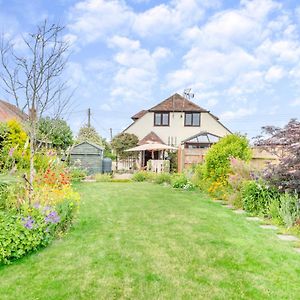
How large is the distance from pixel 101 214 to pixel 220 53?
885cm

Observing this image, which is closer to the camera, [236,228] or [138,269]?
[138,269]

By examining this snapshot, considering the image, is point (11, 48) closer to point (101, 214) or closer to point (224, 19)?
point (101, 214)

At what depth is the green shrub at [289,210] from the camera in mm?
6996

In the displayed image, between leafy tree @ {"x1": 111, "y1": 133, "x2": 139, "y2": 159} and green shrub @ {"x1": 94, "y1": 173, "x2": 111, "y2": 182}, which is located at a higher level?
leafy tree @ {"x1": 111, "y1": 133, "x2": 139, "y2": 159}

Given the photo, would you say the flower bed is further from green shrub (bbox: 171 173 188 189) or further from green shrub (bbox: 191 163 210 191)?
green shrub (bbox: 171 173 188 189)

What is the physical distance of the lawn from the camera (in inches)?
148

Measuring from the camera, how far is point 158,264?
455 centimetres

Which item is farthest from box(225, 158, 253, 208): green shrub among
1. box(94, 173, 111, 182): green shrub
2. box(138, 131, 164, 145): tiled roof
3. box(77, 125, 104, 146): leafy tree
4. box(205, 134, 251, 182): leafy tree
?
box(77, 125, 104, 146): leafy tree

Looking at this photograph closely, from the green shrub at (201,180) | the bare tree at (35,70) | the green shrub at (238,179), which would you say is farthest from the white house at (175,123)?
the bare tree at (35,70)

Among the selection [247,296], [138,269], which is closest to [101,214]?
[138,269]

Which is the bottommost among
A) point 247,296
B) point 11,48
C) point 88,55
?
point 247,296

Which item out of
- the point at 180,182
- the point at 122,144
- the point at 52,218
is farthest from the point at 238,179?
the point at 122,144

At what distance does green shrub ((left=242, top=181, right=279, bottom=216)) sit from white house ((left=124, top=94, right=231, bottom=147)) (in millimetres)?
24401

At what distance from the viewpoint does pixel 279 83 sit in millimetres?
12391
